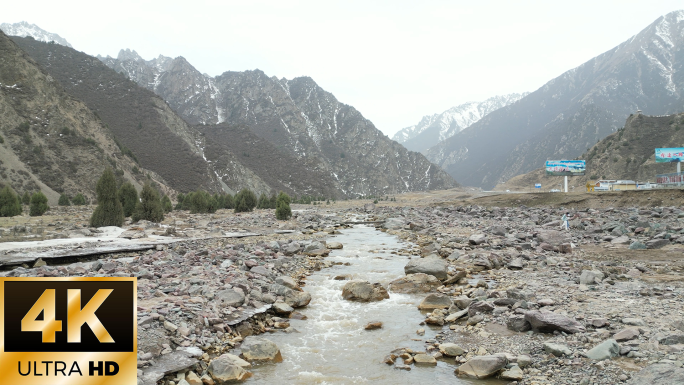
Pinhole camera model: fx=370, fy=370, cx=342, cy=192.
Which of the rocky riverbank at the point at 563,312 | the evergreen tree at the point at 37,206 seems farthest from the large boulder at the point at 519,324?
the evergreen tree at the point at 37,206

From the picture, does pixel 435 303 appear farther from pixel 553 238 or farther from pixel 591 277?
pixel 553 238

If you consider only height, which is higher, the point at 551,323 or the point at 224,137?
the point at 224,137

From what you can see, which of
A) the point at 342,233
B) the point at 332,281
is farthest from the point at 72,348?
the point at 342,233

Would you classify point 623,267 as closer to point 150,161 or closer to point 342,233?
point 342,233

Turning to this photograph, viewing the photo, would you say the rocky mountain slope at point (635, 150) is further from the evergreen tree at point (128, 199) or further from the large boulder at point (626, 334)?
the large boulder at point (626, 334)

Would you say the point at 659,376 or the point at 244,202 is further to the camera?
the point at 244,202

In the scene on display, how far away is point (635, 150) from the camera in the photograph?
79.6 metres

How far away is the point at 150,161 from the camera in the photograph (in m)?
93.9

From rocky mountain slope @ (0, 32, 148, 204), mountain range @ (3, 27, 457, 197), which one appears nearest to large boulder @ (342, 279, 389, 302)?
rocky mountain slope @ (0, 32, 148, 204)

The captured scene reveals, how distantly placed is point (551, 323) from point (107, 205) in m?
27.9

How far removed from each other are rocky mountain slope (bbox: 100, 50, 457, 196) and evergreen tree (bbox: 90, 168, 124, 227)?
133 metres

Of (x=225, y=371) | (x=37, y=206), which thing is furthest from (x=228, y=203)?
(x=225, y=371)

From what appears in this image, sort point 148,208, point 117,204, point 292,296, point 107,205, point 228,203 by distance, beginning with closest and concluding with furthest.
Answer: point 292,296 → point 107,205 → point 117,204 → point 148,208 → point 228,203

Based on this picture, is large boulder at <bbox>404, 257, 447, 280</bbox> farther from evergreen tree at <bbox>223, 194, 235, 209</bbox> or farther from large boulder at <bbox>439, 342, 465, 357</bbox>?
evergreen tree at <bbox>223, 194, 235, 209</bbox>
